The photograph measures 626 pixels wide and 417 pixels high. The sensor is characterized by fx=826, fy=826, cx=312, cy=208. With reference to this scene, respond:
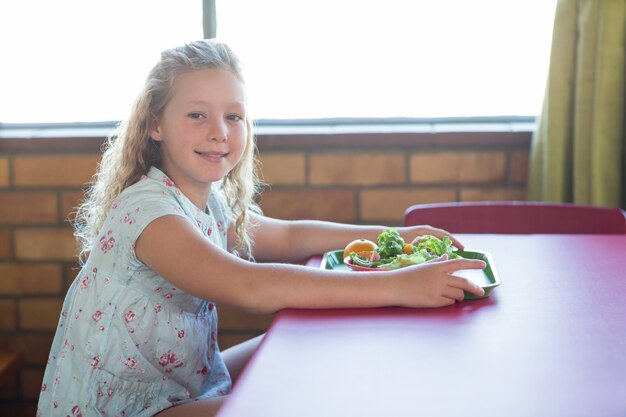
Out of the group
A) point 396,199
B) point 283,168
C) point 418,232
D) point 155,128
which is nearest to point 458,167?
point 396,199

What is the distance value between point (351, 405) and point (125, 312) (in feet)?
2.41

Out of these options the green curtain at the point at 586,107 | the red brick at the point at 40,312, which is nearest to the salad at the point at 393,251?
the green curtain at the point at 586,107

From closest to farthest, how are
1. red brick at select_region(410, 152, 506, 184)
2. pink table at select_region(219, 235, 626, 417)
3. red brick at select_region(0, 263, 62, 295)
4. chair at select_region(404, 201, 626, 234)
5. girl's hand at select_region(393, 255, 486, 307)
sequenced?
pink table at select_region(219, 235, 626, 417) < girl's hand at select_region(393, 255, 486, 307) < chair at select_region(404, 201, 626, 234) < red brick at select_region(410, 152, 506, 184) < red brick at select_region(0, 263, 62, 295)

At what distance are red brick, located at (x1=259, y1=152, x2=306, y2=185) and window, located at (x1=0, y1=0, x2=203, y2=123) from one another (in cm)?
44

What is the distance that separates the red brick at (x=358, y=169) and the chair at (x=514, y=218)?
387 millimetres

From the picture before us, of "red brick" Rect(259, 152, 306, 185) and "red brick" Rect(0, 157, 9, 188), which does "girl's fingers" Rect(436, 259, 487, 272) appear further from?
"red brick" Rect(0, 157, 9, 188)

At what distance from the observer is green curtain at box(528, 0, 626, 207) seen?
6.72ft

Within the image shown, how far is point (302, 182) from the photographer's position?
2.29m

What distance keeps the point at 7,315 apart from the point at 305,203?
36.6 inches

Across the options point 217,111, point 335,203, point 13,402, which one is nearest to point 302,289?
point 217,111

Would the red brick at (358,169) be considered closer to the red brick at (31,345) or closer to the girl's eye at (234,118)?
the girl's eye at (234,118)

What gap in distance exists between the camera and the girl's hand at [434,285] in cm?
116

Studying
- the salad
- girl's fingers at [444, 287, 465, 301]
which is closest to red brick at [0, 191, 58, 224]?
the salad

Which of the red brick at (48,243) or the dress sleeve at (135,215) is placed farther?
the red brick at (48,243)
